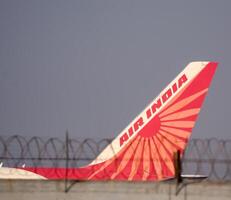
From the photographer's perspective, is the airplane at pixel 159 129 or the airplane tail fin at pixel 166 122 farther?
the airplane tail fin at pixel 166 122

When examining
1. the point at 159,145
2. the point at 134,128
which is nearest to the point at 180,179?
the point at 159,145

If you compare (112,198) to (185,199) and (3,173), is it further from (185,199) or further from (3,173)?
(3,173)

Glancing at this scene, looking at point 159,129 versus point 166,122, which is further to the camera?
point 166,122

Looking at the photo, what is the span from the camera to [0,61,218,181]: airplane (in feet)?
65.1

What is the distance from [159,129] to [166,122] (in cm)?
40

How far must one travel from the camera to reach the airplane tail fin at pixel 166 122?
1998cm

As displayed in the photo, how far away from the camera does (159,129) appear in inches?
835

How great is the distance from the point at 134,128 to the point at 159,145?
1.83 meters

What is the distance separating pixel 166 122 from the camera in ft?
70.0

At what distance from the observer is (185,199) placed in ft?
42.6

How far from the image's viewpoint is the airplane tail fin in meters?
20.0

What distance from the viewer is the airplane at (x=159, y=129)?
65.1 ft

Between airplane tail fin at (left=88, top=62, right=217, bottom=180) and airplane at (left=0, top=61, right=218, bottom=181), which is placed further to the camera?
airplane tail fin at (left=88, top=62, right=217, bottom=180)

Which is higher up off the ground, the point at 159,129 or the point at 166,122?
the point at 166,122
